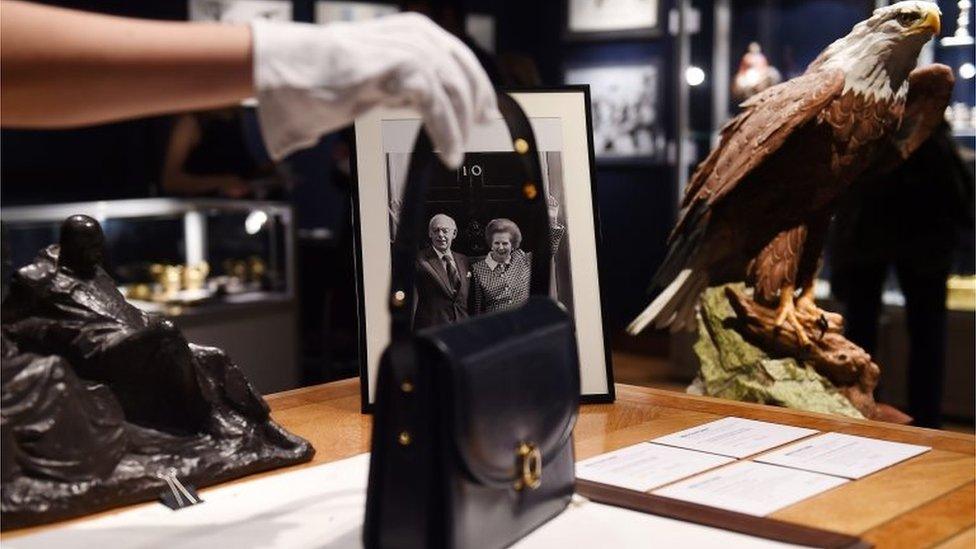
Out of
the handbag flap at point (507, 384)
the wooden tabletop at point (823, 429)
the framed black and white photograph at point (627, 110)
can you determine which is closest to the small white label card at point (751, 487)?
the wooden tabletop at point (823, 429)

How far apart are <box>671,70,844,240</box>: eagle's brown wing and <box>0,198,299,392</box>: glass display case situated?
68.6 inches

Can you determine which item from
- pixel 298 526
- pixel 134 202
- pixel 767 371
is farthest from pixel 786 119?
pixel 134 202

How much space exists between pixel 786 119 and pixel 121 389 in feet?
4.04

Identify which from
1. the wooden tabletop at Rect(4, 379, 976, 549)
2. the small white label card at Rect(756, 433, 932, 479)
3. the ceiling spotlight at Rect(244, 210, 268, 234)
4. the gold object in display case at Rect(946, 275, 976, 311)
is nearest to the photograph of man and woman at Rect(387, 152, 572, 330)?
the wooden tabletop at Rect(4, 379, 976, 549)

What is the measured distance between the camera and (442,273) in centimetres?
145

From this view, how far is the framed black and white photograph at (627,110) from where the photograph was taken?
202 inches

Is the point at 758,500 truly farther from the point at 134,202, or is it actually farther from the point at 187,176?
the point at 187,176

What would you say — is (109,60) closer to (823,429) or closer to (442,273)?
(442,273)

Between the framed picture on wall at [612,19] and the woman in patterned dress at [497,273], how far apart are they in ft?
12.6

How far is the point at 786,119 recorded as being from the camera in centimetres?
188

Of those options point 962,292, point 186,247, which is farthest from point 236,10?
point 962,292

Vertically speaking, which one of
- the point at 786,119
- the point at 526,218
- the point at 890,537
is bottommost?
the point at 890,537

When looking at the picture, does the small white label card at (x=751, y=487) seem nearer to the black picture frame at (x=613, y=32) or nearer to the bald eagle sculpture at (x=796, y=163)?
the bald eagle sculpture at (x=796, y=163)

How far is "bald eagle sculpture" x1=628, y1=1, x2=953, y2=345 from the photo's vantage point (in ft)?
6.15
